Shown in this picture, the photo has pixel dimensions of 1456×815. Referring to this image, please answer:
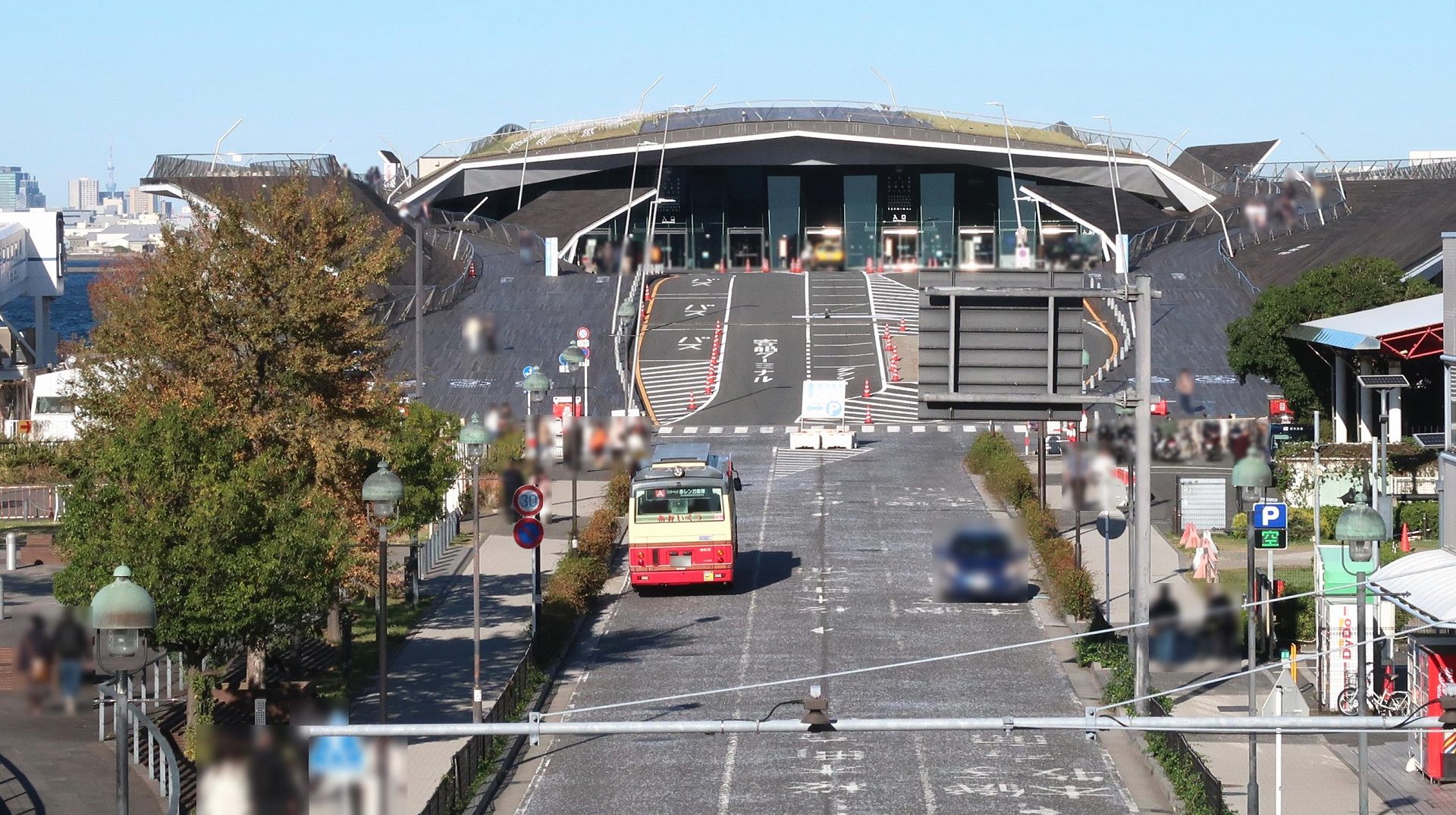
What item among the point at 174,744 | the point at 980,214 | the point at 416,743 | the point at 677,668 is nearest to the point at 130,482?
the point at 174,744

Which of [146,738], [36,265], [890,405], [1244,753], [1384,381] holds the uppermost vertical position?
[36,265]

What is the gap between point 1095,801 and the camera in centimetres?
2295

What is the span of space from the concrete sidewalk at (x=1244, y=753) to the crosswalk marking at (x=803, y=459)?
1678 centimetres

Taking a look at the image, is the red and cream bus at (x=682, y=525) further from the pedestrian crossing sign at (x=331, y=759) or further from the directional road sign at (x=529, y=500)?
the pedestrian crossing sign at (x=331, y=759)

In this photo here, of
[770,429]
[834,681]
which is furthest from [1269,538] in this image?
[770,429]

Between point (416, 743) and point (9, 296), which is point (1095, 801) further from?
point (9, 296)

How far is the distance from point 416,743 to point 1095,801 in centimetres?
969

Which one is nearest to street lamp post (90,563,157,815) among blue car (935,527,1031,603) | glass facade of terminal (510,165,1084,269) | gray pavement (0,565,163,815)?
gray pavement (0,565,163,815)

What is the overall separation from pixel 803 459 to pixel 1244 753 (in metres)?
26.2

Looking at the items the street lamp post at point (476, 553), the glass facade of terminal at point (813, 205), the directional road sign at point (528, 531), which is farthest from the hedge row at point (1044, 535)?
the glass facade of terminal at point (813, 205)

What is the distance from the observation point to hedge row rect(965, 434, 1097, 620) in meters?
32.1

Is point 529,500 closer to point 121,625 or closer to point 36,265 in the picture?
point 121,625

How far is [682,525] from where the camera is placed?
3612 centimetres

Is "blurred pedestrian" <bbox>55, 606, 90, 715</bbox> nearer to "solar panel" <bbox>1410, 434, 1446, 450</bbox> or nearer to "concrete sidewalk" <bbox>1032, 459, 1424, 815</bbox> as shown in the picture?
"concrete sidewalk" <bbox>1032, 459, 1424, 815</bbox>
